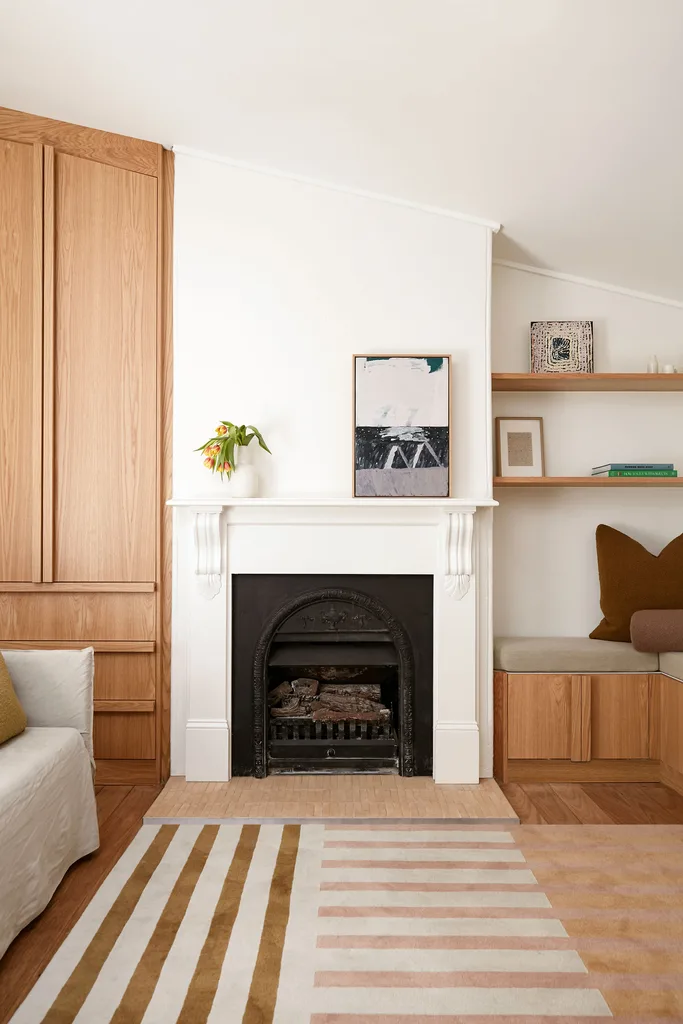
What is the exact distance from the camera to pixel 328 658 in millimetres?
3068

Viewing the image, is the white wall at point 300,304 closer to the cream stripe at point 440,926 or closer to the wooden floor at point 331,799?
the wooden floor at point 331,799

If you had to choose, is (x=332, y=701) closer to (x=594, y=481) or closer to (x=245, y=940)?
(x=245, y=940)

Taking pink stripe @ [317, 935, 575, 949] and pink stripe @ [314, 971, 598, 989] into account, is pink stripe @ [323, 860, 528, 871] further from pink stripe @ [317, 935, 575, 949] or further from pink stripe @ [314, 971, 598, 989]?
pink stripe @ [314, 971, 598, 989]

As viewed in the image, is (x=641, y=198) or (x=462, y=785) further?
(x=462, y=785)

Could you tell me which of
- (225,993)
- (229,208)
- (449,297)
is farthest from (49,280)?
(225,993)

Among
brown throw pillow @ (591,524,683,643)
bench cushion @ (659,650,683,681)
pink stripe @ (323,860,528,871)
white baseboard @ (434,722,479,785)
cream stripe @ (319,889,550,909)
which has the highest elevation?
brown throw pillow @ (591,524,683,643)

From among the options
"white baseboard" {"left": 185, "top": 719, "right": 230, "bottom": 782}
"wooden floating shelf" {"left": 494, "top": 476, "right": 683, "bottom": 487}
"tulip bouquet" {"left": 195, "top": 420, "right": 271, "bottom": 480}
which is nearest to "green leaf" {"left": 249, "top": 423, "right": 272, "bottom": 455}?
"tulip bouquet" {"left": 195, "top": 420, "right": 271, "bottom": 480}

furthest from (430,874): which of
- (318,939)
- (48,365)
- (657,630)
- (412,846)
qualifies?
(48,365)

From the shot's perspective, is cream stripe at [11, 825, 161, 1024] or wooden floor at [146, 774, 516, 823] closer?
cream stripe at [11, 825, 161, 1024]

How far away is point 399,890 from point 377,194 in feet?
8.61

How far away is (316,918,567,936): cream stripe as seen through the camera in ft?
6.18

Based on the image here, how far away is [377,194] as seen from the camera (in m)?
3.03

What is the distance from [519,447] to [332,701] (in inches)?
57.4

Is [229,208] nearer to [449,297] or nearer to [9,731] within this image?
[449,297]
